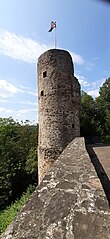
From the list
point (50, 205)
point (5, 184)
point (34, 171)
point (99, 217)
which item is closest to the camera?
point (99, 217)

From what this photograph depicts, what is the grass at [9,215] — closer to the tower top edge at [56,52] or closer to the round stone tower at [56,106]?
the round stone tower at [56,106]

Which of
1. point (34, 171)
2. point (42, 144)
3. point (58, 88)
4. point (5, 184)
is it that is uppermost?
point (58, 88)

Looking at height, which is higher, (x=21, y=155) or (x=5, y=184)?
(x=21, y=155)

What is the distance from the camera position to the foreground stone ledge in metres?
1.70

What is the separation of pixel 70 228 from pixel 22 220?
17.7 inches

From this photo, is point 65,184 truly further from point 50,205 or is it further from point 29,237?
point 29,237

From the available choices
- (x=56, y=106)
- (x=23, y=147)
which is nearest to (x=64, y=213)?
(x=56, y=106)

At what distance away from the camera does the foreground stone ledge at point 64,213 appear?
5.58 ft

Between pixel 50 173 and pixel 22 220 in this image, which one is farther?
pixel 50 173

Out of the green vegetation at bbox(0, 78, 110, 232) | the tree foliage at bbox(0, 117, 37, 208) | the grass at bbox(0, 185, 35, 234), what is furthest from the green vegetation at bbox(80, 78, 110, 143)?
the grass at bbox(0, 185, 35, 234)

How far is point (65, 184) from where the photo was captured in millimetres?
2715

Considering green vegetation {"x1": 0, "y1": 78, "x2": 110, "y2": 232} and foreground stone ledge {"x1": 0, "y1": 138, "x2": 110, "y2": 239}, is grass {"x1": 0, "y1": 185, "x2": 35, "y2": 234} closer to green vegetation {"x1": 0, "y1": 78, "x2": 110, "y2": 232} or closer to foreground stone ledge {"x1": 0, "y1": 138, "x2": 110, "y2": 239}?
green vegetation {"x1": 0, "y1": 78, "x2": 110, "y2": 232}

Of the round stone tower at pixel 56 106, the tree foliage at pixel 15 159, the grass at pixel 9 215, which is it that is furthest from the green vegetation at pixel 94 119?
the grass at pixel 9 215

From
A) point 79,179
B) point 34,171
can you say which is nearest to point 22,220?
point 79,179
